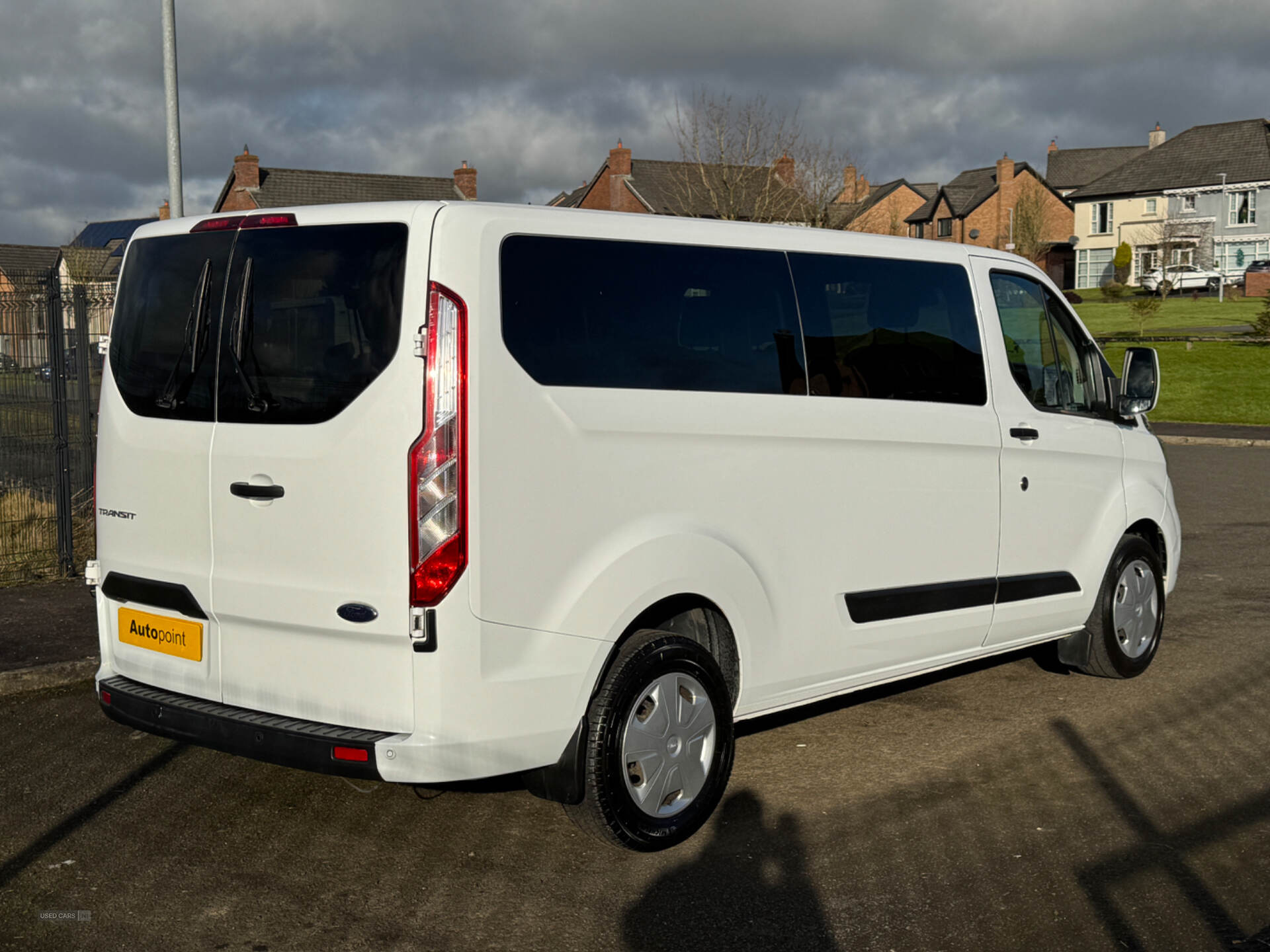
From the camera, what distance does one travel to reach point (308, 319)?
4.07m

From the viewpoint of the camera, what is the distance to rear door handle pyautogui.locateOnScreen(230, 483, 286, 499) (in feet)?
13.3

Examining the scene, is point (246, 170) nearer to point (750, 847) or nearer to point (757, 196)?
point (757, 196)

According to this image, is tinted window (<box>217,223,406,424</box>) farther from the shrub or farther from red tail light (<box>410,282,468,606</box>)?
the shrub

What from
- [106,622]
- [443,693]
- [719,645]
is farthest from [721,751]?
[106,622]

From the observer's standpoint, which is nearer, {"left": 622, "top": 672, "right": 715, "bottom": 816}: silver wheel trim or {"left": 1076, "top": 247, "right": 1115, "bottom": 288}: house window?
{"left": 622, "top": 672, "right": 715, "bottom": 816}: silver wheel trim

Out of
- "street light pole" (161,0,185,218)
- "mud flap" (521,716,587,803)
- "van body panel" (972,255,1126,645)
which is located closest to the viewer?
"mud flap" (521,716,587,803)

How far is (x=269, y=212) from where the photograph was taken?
4.27 m

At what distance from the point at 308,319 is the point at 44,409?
5.95 metres

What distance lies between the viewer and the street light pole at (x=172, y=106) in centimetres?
1101

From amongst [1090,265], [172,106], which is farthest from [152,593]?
[1090,265]

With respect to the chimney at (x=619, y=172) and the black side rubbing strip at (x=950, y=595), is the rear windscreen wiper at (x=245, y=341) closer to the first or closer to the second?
the black side rubbing strip at (x=950, y=595)

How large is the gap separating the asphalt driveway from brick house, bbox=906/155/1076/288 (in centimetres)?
7398

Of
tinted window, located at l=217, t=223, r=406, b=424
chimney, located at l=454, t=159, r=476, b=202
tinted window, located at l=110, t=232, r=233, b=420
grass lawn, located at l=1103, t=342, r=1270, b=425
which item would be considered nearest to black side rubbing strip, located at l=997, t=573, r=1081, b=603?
tinted window, located at l=217, t=223, r=406, b=424

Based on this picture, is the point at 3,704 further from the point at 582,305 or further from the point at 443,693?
the point at 582,305
